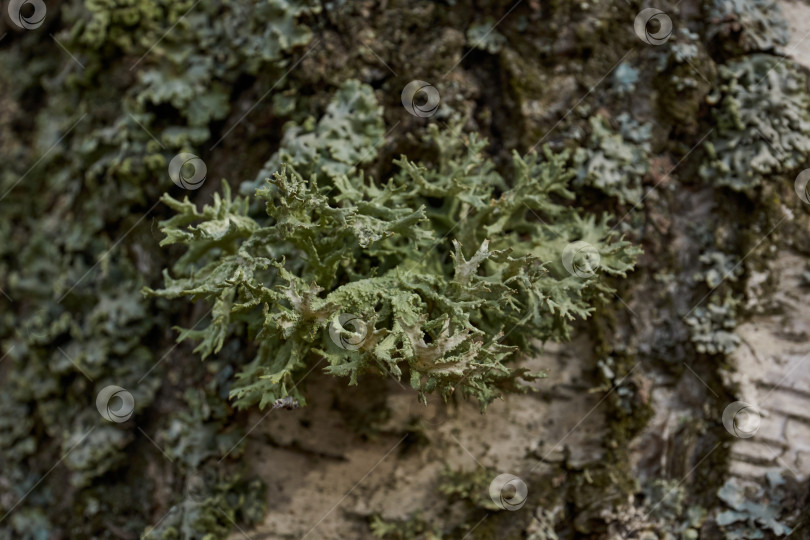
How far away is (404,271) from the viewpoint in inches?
91.6

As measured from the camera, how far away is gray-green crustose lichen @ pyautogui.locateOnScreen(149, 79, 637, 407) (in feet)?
7.01

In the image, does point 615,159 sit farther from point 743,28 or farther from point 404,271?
point 404,271

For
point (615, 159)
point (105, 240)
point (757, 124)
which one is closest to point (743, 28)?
point (757, 124)

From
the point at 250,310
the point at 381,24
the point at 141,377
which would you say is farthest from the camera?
the point at 141,377

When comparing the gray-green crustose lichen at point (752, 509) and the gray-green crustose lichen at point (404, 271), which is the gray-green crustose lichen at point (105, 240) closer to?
the gray-green crustose lichen at point (404, 271)

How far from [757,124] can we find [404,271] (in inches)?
62.0

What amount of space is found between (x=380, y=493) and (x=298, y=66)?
68.7 inches

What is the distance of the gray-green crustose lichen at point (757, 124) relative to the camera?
2775 mm

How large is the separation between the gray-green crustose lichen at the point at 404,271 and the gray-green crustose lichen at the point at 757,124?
649 mm

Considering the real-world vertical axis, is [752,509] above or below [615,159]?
below

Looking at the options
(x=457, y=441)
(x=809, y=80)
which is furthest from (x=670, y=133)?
(x=457, y=441)

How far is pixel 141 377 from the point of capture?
10.5ft

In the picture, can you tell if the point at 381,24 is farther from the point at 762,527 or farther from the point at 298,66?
the point at 762,527

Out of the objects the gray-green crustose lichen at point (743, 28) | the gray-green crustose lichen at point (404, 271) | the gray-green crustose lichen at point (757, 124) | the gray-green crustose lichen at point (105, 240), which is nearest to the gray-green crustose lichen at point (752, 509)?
the gray-green crustose lichen at point (404, 271)
